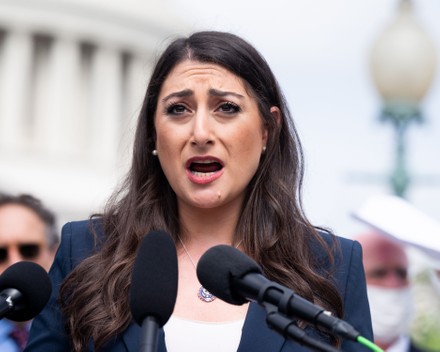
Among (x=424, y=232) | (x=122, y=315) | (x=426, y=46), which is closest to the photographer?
(x=122, y=315)

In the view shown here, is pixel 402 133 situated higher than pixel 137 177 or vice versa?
pixel 402 133

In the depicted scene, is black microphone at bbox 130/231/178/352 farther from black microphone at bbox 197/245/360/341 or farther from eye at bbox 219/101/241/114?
eye at bbox 219/101/241/114

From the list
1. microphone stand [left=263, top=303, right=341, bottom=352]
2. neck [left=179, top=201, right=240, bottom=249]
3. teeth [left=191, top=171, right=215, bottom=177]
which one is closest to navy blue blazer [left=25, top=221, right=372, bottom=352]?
neck [left=179, top=201, right=240, bottom=249]

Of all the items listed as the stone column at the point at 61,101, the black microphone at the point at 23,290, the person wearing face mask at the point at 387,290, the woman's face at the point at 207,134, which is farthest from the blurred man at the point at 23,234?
the stone column at the point at 61,101

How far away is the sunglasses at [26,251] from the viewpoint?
805 cm

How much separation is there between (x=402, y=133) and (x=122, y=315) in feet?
31.3

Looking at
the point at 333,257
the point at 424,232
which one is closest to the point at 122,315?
the point at 333,257

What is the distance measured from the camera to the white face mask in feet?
28.7

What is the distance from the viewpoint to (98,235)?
17.7 feet

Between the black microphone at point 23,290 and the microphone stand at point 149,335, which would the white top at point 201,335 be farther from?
the microphone stand at point 149,335

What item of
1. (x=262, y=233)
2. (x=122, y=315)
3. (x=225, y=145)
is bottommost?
(x=122, y=315)

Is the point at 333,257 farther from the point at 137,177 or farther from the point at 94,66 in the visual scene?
the point at 94,66

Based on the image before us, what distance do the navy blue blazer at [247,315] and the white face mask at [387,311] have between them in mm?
3443

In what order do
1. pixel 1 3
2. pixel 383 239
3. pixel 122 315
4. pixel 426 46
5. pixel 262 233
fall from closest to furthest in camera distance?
pixel 122 315, pixel 262 233, pixel 383 239, pixel 426 46, pixel 1 3
